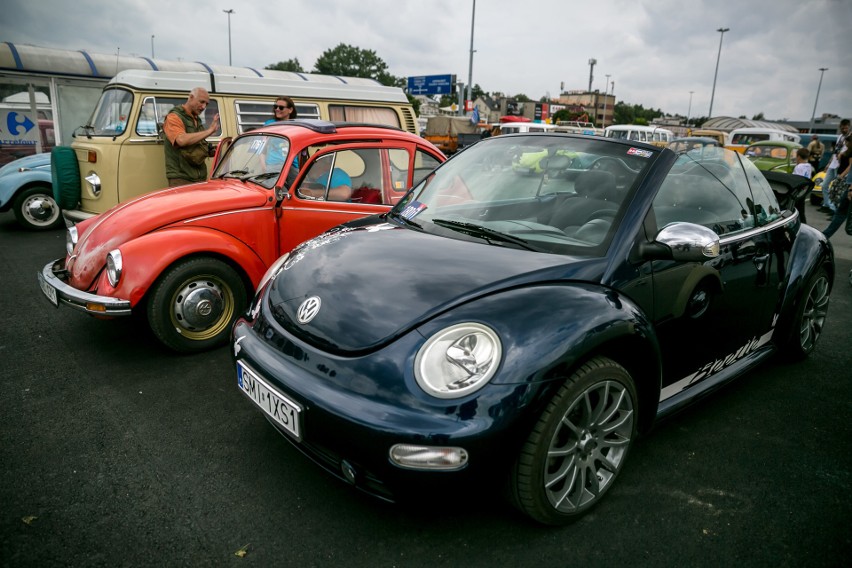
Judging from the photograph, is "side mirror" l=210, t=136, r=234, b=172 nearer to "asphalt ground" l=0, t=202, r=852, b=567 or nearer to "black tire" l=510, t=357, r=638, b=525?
"asphalt ground" l=0, t=202, r=852, b=567

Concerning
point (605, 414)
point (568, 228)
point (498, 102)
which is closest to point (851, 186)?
point (568, 228)

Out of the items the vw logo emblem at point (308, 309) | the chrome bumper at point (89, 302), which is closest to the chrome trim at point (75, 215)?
the chrome bumper at point (89, 302)

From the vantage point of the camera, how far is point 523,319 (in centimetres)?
196

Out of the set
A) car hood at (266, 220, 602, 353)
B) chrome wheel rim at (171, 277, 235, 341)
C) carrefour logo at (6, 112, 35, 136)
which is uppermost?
carrefour logo at (6, 112, 35, 136)

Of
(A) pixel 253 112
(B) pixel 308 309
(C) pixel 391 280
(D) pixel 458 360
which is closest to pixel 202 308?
(B) pixel 308 309

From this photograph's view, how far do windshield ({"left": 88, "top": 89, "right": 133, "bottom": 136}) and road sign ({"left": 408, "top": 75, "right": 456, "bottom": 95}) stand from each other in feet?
109

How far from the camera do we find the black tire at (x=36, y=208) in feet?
26.0

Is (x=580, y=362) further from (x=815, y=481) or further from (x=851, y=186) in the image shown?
(x=851, y=186)

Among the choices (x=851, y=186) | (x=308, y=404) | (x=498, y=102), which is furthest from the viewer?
(x=498, y=102)

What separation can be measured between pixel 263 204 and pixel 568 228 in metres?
2.51

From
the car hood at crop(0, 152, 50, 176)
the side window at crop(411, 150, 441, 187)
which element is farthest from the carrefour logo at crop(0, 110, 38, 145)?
the side window at crop(411, 150, 441, 187)

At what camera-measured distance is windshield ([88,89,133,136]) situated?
6660 millimetres

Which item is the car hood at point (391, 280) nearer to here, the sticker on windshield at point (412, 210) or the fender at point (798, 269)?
the sticker on windshield at point (412, 210)

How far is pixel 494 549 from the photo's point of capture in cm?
207
